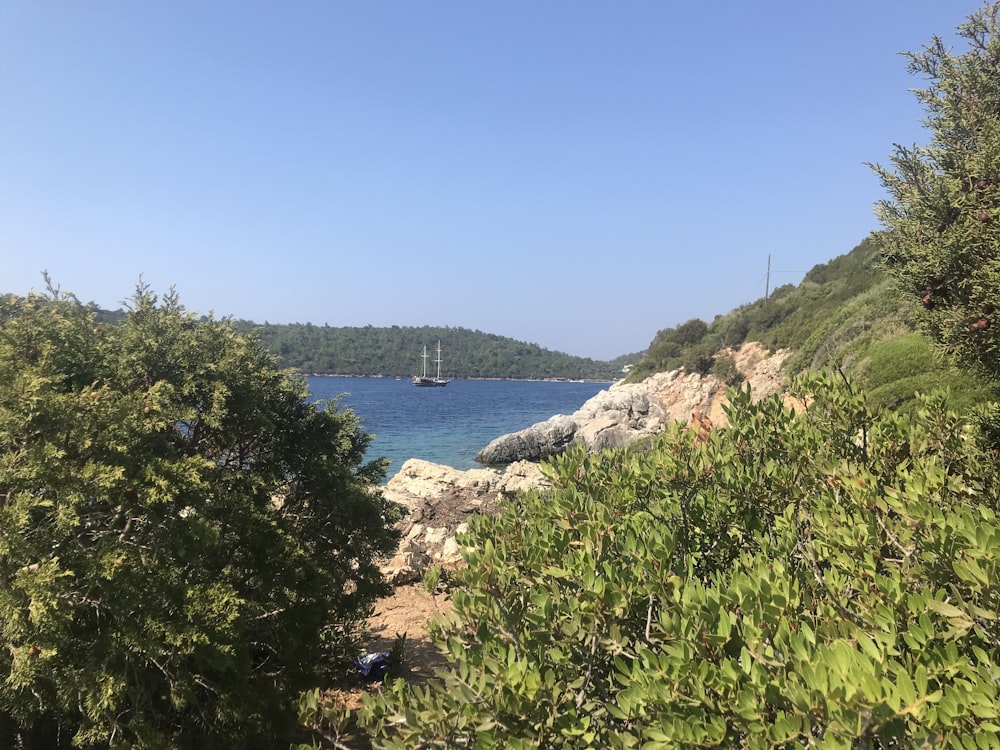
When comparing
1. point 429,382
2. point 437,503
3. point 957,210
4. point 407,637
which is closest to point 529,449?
point 437,503

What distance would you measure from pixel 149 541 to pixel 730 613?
18.0 feet

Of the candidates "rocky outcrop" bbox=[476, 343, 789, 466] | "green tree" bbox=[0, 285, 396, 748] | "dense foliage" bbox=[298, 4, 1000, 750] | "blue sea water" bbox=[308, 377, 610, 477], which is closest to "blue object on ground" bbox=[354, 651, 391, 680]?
"green tree" bbox=[0, 285, 396, 748]

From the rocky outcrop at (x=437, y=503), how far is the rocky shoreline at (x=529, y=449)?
21 millimetres

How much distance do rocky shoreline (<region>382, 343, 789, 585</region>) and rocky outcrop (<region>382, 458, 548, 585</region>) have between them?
0.02m

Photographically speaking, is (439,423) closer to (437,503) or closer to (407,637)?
(437,503)

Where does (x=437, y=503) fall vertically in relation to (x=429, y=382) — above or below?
below

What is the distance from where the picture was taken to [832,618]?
2240 millimetres

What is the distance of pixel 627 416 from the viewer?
40.3 m

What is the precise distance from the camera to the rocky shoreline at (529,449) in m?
15.9

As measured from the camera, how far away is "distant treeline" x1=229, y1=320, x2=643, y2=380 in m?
135

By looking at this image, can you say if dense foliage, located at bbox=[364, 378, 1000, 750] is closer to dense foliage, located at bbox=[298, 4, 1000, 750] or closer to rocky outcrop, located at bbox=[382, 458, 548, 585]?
dense foliage, located at bbox=[298, 4, 1000, 750]

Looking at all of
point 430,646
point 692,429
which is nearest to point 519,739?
point 692,429

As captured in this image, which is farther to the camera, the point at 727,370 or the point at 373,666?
the point at 727,370

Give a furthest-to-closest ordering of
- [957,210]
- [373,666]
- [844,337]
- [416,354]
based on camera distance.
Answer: [416,354] → [844,337] → [373,666] → [957,210]
